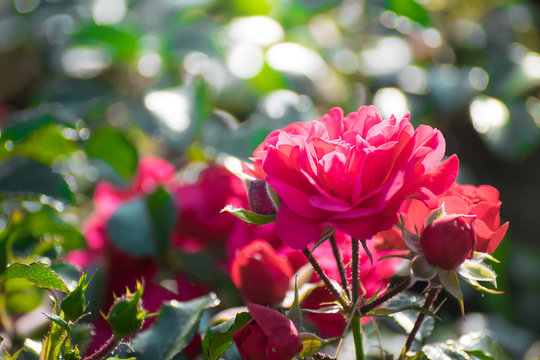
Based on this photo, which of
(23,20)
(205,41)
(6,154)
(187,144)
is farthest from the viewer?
(23,20)

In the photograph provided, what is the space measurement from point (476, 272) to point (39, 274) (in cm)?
28

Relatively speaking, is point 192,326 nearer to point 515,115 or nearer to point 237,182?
point 237,182

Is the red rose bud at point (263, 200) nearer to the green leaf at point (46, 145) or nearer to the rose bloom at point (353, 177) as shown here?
the rose bloom at point (353, 177)

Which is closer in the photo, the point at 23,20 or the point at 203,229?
the point at 203,229

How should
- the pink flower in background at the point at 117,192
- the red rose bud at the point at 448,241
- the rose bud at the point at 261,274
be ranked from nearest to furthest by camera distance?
the red rose bud at the point at 448,241 → the rose bud at the point at 261,274 → the pink flower in background at the point at 117,192

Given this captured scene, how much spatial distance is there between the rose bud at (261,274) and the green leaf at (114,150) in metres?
0.36

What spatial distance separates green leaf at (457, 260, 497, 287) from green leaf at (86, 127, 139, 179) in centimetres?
52

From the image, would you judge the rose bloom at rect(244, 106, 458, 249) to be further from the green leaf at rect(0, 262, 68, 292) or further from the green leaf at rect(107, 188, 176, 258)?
the green leaf at rect(107, 188, 176, 258)

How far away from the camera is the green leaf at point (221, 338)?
0.37m

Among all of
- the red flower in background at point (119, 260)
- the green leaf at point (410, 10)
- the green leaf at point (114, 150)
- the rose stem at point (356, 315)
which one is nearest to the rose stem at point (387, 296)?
the rose stem at point (356, 315)

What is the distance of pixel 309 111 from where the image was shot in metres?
0.73

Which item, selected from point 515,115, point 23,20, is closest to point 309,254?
point 515,115

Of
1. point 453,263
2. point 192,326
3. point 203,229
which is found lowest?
point 203,229

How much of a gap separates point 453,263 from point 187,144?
439 mm
